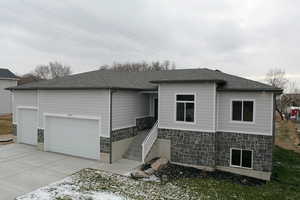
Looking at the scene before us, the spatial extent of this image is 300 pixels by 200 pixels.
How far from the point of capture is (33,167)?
401 inches

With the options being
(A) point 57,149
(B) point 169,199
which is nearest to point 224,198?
(B) point 169,199

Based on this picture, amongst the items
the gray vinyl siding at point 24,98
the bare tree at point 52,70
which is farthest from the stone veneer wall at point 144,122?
the bare tree at point 52,70

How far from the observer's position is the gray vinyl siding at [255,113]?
1005 centimetres

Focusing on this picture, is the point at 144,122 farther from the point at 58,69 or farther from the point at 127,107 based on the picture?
the point at 58,69

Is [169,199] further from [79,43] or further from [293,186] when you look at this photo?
[79,43]

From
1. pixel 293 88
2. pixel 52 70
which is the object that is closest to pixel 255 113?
pixel 293 88

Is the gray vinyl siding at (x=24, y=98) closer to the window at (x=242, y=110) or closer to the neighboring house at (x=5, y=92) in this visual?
the window at (x=242, y=110)

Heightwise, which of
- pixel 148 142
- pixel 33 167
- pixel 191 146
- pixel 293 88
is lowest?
pixel 33 167

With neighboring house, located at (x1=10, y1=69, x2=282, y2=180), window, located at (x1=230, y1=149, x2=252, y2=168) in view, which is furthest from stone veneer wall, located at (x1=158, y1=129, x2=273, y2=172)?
window, located at (x1=230, y1=149, x2=252, y2=168)

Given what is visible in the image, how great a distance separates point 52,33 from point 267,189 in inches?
708

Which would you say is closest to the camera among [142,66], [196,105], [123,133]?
[196,105]

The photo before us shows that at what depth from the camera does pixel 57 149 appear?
13.0 meters

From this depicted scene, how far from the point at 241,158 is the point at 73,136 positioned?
9.32m

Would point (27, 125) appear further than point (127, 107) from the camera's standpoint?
Yes
